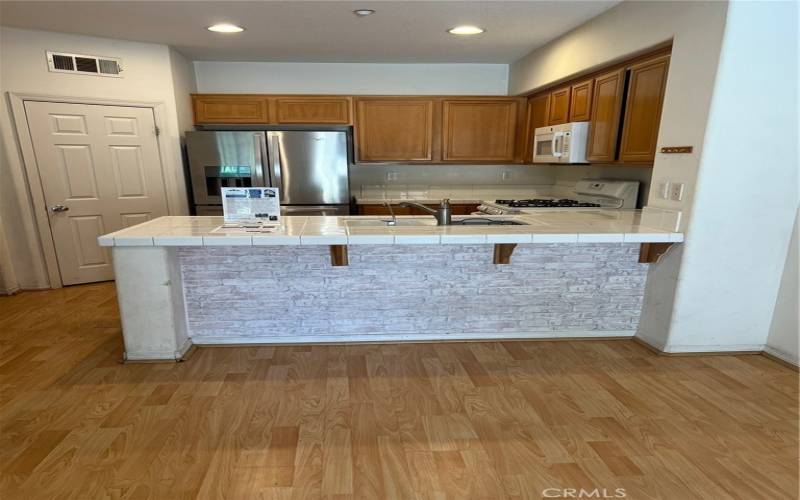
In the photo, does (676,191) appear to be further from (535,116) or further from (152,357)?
(152,357)

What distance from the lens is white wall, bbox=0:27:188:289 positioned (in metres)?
3.39

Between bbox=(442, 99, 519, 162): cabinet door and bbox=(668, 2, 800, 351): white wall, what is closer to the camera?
bbox=(668, 2, 800, 351): white wall

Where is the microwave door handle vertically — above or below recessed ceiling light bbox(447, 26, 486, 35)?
below

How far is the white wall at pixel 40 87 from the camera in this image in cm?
339

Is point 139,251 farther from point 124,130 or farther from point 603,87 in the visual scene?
point 603,87

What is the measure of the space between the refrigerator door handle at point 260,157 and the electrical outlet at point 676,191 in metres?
3.53

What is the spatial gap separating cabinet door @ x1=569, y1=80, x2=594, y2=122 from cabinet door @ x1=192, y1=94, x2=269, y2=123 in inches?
124

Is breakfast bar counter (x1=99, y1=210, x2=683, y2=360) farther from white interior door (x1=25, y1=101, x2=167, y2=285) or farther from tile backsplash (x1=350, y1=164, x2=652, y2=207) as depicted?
tile backsplash (x1=350, y1=164, x2=652, y2=207)

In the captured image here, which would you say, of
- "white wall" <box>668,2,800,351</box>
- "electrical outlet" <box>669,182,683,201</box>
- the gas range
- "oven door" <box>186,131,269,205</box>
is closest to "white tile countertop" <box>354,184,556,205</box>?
the gas range

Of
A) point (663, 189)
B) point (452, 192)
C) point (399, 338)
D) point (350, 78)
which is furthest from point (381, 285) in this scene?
point (350, 78)

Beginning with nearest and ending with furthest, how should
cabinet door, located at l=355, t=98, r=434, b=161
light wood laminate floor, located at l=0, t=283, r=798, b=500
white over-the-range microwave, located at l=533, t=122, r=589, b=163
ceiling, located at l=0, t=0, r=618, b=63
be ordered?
light wood laminate floor, located at l=0, t=283, r=798, b=500, ceiling, located at l=0, t=0, r=618, b=63, white over-the-range microwave, located at l=533, t=122, r=589, b=163, cabinet door, located at l=355, t=98, r=434, b=161

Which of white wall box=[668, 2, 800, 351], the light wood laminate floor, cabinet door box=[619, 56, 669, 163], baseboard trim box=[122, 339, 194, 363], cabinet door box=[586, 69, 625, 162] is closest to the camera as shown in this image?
the light wood laminate floor

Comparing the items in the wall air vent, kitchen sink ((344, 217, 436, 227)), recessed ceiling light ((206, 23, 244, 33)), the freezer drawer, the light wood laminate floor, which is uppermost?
recessed ceiling light ((206, 23, 244, 33))

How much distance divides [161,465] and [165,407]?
0.44 metres
